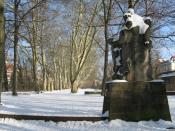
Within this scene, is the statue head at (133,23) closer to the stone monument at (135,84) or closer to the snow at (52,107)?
the stone monument at (135,84)

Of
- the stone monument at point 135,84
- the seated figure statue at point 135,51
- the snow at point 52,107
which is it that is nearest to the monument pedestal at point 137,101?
the stone monument at point 135,84

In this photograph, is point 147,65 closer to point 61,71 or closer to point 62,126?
point 62,126

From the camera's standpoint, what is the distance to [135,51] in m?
13.5

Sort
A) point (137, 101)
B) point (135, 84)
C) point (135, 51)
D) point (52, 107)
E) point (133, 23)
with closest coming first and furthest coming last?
point (137, 101)
point (135, 84)
point (135, 51)
point (133, 23)
point (52, 107)

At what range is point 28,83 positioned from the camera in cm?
6156

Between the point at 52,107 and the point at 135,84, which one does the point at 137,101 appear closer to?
the point at 135,84

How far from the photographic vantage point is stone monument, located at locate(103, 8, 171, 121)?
13039 mm

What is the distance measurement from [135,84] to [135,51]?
108cm

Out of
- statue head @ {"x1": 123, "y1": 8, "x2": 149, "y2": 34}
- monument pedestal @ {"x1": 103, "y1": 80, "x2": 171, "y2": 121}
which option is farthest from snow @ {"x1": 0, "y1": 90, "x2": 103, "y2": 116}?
statue head @ {"x1": 123, "y1": 8, "x2": 149, "y2": 34}

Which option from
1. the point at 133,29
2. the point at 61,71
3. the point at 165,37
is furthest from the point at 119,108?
the point at 61,71

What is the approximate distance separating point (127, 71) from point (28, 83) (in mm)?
49216

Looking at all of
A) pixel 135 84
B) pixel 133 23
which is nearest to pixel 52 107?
pixel 135 84

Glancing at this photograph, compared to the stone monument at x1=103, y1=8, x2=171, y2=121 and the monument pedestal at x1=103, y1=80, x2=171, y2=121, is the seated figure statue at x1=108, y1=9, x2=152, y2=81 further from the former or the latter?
the monument pedestal at x1=103, y1=80, x2=171, y2=121

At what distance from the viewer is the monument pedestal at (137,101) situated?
42.6 feet
